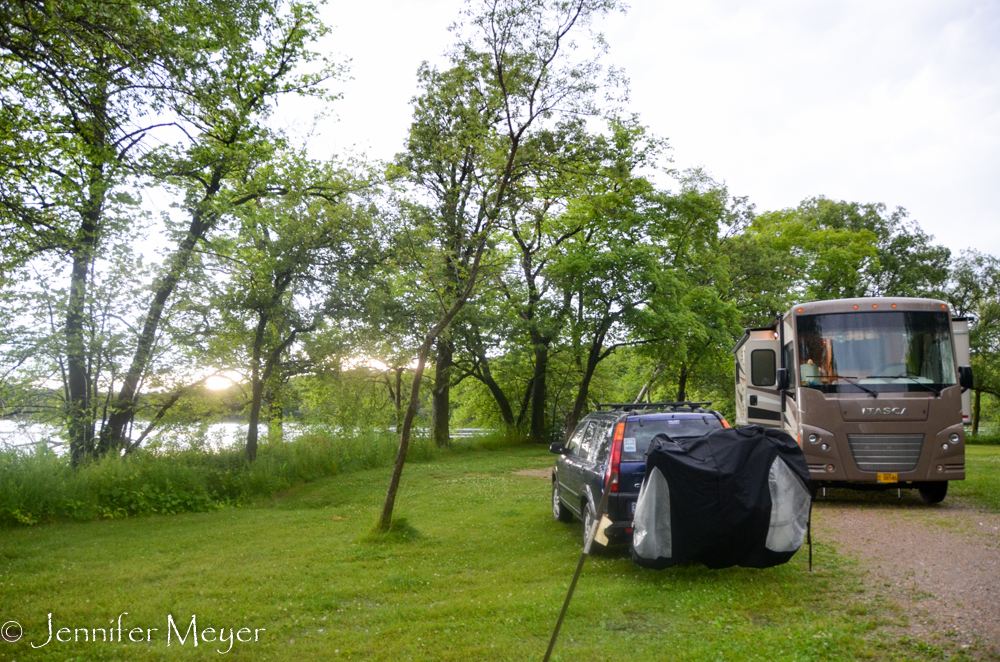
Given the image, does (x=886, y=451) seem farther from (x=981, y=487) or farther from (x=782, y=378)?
(x=981, y=487)

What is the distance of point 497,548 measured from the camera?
891 cm

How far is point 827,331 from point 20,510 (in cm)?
1403

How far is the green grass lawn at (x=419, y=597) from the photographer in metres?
5.11

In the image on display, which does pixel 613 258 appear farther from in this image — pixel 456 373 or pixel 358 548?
pixel 358 548

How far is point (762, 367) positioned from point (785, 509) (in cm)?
818

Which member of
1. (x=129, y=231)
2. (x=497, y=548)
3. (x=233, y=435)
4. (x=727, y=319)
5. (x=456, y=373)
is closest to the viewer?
(x=497, y=548)

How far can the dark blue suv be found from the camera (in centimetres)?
766

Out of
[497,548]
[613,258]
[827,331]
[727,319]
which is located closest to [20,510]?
[497,548]

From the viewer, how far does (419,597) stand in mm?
6574

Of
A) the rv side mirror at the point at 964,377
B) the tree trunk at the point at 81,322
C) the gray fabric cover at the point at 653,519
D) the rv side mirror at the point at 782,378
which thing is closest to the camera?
the gray fabric cover at the point at 653,519

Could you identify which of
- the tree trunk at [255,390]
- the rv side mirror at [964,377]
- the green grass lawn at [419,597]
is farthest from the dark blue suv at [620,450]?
the tree trunk at [255,390]

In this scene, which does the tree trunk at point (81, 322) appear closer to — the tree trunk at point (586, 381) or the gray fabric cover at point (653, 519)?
the gray fabric cover at point (653, 519)

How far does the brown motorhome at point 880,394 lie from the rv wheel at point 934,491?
0.02 metres

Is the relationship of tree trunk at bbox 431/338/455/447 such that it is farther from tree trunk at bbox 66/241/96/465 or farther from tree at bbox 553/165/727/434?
tree trunk at bbox 66/241/96/465
